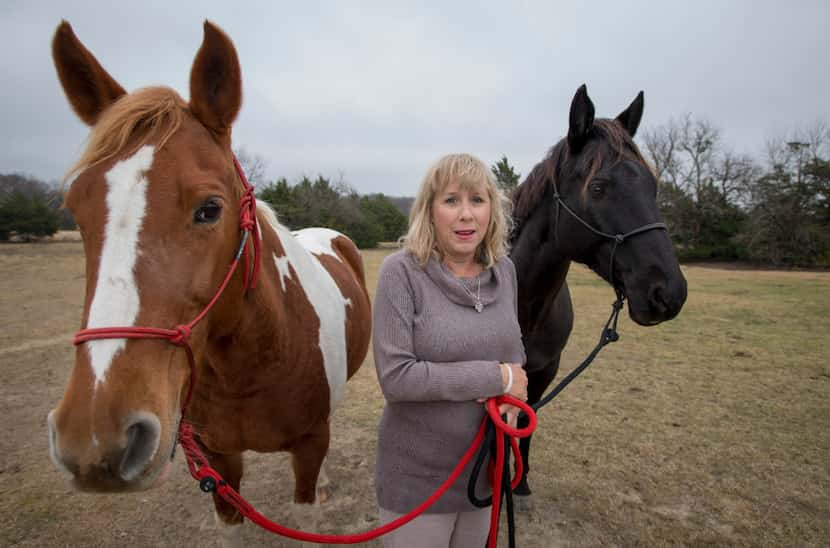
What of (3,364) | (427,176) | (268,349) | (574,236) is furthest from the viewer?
(3,364)

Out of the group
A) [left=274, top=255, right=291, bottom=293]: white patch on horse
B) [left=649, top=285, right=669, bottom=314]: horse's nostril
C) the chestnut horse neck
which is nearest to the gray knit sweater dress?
the chestnut horse neck

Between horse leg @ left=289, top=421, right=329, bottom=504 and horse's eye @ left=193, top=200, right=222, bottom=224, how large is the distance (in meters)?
1.35

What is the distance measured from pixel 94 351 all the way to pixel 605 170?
2.38m

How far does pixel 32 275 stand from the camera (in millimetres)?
14242

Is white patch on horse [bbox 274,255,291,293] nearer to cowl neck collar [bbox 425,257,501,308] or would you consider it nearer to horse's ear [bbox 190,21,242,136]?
horse's ear [bbox 190,21,242,136]

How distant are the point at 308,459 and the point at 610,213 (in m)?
2.16

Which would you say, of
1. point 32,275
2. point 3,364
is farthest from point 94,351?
point 32,275

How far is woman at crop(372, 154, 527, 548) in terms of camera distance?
1.39 metres

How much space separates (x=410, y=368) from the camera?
1.37 m

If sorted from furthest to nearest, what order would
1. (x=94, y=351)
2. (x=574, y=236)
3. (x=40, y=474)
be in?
(x=40, y=474) → (x=574, y=236) → (x=94, y=351)

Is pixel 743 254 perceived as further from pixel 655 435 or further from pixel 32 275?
pixel 32 275

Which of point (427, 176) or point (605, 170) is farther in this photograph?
point (605, 170)

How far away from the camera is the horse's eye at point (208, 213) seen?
3.91 ft

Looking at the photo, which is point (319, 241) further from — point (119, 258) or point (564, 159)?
point (119, 258)
